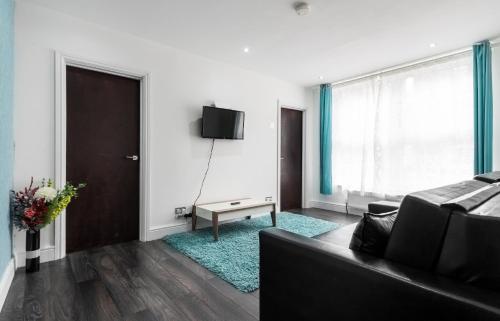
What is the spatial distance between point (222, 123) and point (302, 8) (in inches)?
70.0

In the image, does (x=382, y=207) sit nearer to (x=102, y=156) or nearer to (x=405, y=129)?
(x=405, y=129)

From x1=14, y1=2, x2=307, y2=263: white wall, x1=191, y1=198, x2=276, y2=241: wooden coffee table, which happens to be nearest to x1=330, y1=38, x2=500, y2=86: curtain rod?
x1=14, y1=2, x2=307, y2=263: white wall

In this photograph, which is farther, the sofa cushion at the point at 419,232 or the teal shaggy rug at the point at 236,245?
the teal shaggy rug at the point at 236,245

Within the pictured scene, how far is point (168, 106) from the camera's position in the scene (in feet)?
10.4

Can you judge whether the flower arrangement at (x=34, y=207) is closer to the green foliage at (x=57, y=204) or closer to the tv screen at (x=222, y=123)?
the green foliage at (x=57, y=204)

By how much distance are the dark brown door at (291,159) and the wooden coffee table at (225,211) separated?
1295 millimetres

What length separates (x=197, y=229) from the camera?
3.40 m

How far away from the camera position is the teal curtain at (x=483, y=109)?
2.94 meters

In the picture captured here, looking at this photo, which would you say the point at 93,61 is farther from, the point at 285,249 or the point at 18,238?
the point at 285,249

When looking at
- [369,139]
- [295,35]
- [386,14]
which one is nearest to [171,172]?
[295,35]

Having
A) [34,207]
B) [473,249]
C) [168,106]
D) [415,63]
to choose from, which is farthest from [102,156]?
[415,63]

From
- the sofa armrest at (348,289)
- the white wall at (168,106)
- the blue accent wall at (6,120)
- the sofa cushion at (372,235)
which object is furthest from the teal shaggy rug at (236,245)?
the blue accent wall at (6,120)

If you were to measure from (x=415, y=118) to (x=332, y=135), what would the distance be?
1.39 meters

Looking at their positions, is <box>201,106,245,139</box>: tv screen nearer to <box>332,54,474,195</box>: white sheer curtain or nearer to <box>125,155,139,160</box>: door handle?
<box>125,155,139,160</box>: door handle
